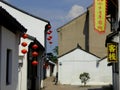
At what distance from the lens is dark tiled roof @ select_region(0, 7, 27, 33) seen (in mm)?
12455

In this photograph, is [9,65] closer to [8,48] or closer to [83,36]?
[8,48]

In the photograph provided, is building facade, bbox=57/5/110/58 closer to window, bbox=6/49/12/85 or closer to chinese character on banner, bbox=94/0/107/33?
chinese character on banner, bbox=94/0/107/33

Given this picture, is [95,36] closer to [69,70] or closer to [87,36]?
[87,36]

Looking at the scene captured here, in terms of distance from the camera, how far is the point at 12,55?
16203 mm

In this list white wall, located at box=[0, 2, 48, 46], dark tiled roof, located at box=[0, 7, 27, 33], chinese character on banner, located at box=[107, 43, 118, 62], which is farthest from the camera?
white wall, located at box=[0, 2, 48, 46]

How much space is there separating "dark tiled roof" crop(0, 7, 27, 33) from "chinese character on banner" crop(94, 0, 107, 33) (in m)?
8.12

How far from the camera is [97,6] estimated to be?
23.6 m

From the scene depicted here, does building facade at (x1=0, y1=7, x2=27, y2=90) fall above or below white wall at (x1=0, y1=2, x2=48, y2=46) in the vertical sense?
below

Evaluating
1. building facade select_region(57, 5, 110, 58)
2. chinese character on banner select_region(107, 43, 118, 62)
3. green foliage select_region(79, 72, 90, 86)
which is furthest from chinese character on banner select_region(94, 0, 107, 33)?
building facade select_region(57, 5, 110, 58)

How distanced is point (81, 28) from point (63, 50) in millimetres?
3873

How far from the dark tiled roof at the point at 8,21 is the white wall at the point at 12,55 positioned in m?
0.19

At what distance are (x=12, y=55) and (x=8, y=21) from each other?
109 inches

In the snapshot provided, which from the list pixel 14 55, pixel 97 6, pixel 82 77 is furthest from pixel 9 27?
pixel 82 77

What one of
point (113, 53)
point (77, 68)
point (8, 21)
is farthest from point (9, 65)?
point (77, 68)
